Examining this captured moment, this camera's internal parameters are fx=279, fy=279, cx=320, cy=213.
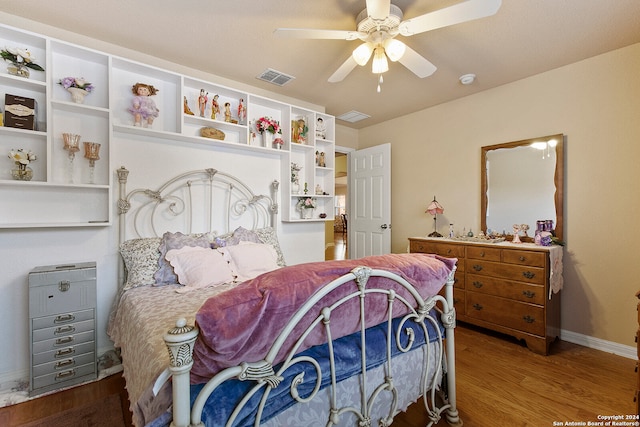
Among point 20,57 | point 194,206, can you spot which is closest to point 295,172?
point 194,206

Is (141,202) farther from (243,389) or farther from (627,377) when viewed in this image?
(627,377)

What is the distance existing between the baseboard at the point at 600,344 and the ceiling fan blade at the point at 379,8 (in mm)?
3220

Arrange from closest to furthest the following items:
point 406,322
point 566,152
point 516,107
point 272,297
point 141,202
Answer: point 272,297
point 406,322
point 141,202
point 566,152
point 516,107

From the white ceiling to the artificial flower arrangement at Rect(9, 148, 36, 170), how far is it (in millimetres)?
977

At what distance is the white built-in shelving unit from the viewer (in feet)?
6.33

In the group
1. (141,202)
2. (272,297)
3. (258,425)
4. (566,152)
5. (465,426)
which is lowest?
(465,426)

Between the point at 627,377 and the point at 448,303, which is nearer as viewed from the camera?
the point at 448,303

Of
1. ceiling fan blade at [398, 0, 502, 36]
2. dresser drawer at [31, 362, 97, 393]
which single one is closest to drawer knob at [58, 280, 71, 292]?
dresser drawer at [31, 362, 97, 393]

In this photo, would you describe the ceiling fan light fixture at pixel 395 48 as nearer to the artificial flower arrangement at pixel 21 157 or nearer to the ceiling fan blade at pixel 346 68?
the ceiling fan blade at pixel 346 68

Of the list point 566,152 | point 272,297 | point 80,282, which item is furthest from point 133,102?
point 566,152

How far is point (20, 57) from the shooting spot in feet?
6.18

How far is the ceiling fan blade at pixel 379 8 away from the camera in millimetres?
1469

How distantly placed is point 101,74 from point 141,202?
106 cm

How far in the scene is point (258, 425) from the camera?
905 millimetres
